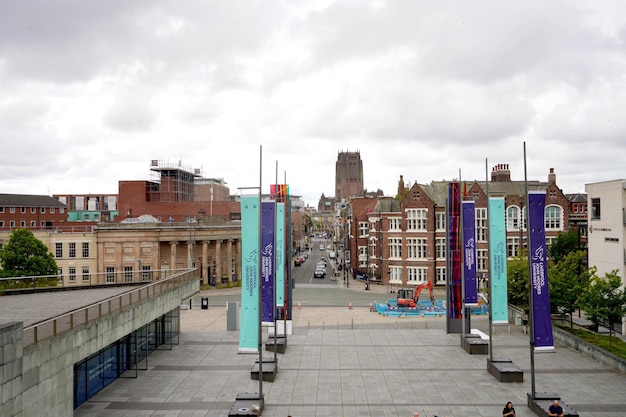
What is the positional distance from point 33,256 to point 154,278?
2340 cm

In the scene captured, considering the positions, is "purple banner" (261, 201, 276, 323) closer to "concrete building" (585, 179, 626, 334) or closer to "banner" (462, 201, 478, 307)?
"banner" (462, 201, 478, 307)

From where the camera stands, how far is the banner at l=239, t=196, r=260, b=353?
22.2 m

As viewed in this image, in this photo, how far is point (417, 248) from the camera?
65.9 m

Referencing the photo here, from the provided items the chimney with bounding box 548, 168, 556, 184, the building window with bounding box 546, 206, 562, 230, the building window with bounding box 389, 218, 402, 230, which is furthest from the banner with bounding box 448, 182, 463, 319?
the chimney with bounding box 548, 168, 556, 184

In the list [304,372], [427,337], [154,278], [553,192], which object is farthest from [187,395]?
[553,192]

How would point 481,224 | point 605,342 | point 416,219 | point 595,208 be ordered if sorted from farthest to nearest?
point 481,224
point 416,219
point 595,208
point 605,342

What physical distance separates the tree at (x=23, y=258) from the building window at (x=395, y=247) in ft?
130

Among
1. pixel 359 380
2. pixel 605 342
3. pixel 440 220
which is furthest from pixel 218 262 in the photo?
pixel 605 342

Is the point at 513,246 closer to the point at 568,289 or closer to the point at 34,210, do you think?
the point at 568,289

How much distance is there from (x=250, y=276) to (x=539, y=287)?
1224 centimetres

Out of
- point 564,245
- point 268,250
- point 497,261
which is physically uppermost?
point 268,250

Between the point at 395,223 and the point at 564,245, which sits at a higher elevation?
the point at 395,223

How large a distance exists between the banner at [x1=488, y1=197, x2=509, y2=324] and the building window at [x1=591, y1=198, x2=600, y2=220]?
2430 cm

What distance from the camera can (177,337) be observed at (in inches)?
1403
